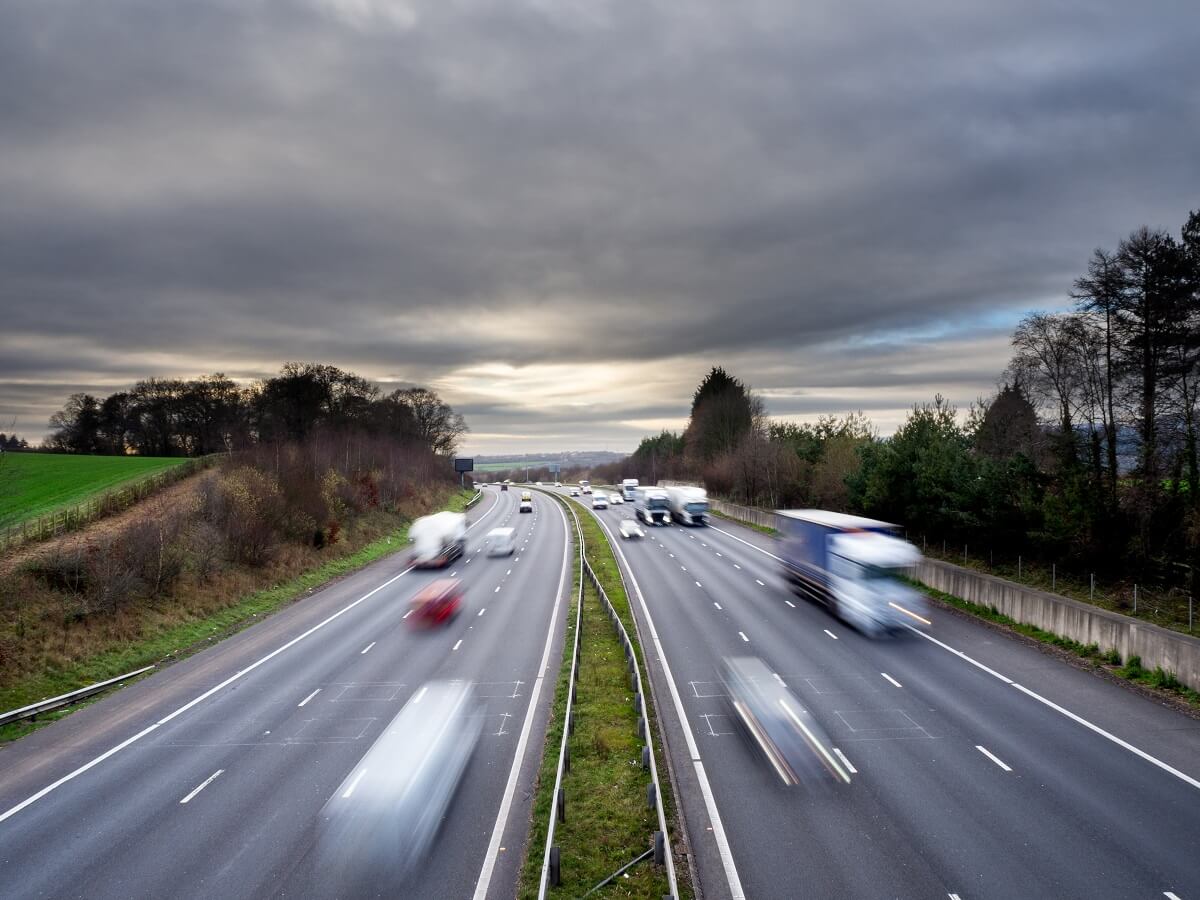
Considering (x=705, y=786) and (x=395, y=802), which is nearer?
(x=395, y=802)

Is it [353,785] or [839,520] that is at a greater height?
[839,520]

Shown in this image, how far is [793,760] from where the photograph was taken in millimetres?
14266

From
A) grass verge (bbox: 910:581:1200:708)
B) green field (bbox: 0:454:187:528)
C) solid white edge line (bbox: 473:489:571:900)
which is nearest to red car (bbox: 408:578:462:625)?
solid white edge line (bbox: 473:489:571:900)

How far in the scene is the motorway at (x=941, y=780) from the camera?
1010 cm

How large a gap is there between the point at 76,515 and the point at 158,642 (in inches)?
541

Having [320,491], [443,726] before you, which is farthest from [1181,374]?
[320,491]

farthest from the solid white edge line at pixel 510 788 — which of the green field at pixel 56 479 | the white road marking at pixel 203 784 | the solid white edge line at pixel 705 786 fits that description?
the green field at pixel 56 479

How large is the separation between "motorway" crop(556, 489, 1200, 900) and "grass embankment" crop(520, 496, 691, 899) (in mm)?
878

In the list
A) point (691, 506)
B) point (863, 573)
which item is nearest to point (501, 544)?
point (691, 506)

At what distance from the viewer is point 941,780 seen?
1305 cm

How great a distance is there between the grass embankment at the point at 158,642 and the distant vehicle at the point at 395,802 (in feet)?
35.3

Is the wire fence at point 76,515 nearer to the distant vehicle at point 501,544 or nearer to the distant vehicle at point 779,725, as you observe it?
the distant vehicle at point 501,544

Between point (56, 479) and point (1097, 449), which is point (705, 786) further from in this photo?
point (56, 479)

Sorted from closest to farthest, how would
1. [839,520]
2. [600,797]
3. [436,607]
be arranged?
[600,797]
[436,607]
[839,520]
